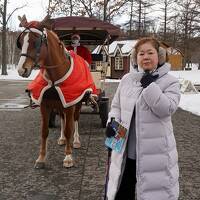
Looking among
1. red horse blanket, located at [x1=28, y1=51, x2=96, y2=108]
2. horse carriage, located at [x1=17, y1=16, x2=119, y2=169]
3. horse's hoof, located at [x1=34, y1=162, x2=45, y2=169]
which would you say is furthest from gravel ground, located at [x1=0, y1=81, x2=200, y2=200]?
red horse blanket, located at [x1=28, y1=51, x2=96, y2=108]

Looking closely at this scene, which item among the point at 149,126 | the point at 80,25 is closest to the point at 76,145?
the point at 80,25

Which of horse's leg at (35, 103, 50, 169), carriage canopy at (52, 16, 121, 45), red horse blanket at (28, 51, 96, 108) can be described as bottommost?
horse's leg at (35, 103, 50, 169)

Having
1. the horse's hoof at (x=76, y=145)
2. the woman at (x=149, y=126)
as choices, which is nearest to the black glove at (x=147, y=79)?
the woman at (x=149, y=126)

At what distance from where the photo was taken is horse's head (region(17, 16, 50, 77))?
5227 mm

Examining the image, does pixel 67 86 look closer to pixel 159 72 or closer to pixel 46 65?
pixel 46 65

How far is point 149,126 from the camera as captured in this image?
3158 mm

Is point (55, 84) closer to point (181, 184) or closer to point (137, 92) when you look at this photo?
point (181, 184)

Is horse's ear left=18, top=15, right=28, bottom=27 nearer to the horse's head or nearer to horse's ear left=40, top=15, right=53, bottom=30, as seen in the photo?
the horse's head

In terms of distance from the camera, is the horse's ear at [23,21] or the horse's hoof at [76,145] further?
the horse's hoof at [76,145]

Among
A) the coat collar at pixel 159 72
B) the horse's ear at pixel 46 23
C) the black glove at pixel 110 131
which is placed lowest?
the black glove at pixel 110 131

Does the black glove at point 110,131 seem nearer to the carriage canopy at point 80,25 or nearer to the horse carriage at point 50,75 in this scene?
the horse carriage at point 50,75

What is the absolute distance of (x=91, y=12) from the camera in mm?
39594

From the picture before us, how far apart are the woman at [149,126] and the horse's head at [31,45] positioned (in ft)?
7.29

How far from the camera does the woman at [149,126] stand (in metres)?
3.12
